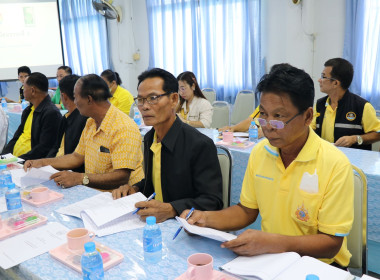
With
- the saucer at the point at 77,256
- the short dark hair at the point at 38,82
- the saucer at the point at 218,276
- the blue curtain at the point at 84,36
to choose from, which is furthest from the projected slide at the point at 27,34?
the saucer at the point at 218,276

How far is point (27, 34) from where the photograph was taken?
706cm

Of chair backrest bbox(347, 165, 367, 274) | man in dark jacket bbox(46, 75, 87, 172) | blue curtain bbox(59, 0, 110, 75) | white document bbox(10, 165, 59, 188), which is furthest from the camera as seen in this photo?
blue curtain bbox(59, 0, 110, 75)

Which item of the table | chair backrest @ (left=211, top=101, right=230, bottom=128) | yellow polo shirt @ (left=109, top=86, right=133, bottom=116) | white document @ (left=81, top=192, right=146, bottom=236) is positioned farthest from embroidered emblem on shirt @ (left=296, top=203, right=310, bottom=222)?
yellow polo shirt @ (left=109, top=86, right=133, bottom=116)

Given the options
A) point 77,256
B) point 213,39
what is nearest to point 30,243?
point 77,256

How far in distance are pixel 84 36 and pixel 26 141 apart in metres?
5.39

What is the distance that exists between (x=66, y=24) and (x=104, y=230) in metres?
8.11

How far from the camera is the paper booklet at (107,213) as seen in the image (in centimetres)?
147

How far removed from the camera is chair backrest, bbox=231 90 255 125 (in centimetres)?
501

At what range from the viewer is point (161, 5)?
653 centimetres

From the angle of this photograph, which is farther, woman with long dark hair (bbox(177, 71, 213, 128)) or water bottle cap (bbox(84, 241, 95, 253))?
woman with long dark hair (bbox(177, 71, 213, 128))

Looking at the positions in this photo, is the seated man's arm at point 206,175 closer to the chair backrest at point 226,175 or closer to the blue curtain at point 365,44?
the chair backrest at point 226,175

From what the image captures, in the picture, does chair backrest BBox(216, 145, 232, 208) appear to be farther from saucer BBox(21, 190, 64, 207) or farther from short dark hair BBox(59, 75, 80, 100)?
short dark hair BBox(59, 75, 80, 100)

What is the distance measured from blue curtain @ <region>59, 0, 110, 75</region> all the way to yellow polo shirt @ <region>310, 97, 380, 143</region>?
234 inches

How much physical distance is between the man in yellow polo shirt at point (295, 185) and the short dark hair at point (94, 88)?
1265 mm
